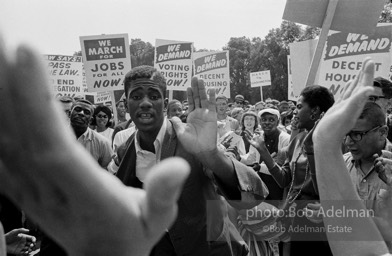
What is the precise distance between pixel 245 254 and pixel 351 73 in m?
3.89

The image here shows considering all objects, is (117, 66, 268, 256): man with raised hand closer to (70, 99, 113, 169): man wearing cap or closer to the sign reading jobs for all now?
(70, 99, 113, 169): man wearing cap

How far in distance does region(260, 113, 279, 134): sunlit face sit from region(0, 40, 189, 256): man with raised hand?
20.3 feet

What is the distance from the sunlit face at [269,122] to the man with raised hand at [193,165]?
12.6 ft

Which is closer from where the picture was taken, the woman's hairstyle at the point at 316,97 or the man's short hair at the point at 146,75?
the man's short hair at the point at 146,75

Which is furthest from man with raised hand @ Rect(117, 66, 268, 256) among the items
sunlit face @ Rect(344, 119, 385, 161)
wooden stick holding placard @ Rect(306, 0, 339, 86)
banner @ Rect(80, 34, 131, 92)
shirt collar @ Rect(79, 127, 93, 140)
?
banner @ Rect(80, 34, 131, 92)

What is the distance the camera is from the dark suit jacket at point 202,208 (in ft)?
8.09

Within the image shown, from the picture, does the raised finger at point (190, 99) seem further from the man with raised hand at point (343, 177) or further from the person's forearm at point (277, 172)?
the person's forearm at point (277, 172)

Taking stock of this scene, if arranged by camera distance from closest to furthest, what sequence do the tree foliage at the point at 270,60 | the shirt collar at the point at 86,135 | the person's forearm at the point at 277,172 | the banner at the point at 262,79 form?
1. the person's forearm at the point at 277,172
2. the shirt collar at the point at 86,135
3. the banner at the point at 262,79
4. the tree foliage at the point at 270,60

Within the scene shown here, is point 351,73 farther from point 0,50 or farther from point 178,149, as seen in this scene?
point 0,50

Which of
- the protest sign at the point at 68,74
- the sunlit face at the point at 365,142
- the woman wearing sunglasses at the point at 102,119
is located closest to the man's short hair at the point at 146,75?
the sunlit face at the point at 365,142

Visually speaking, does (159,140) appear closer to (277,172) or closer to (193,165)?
(193,165)

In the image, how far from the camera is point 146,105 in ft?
9.66

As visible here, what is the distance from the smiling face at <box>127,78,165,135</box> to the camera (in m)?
2.94

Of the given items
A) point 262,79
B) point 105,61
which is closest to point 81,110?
point 105,61
